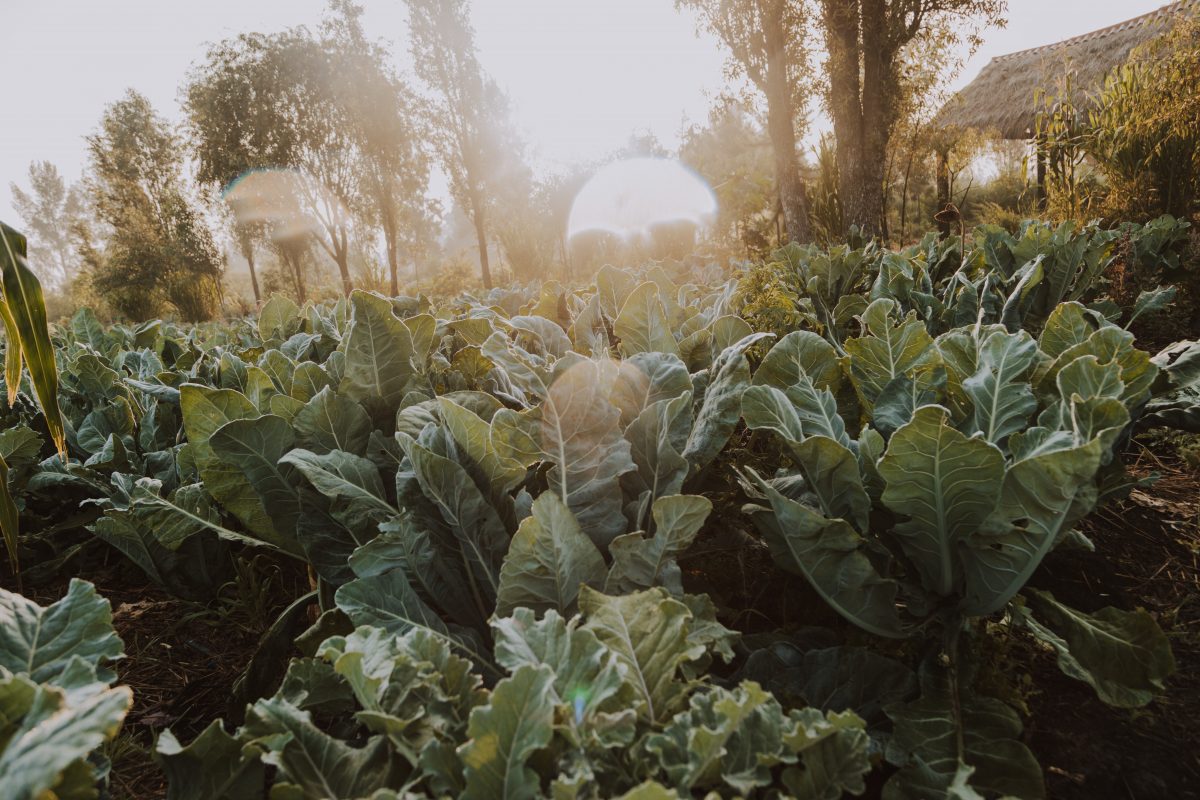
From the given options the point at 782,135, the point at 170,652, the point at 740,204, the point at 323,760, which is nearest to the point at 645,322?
the point at 323,760

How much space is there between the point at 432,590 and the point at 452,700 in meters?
0.37

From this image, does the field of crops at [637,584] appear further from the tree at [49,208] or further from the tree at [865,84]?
the tree at [49,208]

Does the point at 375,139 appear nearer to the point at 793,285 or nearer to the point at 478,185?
the point at 478,185

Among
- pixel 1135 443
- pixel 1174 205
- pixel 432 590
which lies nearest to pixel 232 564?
pixel 432 590

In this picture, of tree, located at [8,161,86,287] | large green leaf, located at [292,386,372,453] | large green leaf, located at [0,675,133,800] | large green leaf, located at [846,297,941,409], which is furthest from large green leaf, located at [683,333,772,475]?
tree, located at [8,161,86,287]

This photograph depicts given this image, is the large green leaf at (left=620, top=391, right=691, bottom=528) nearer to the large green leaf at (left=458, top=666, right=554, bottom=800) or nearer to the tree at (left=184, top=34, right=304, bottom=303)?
the large green leaf at (left=458, top=666, right=554, bottom=800)

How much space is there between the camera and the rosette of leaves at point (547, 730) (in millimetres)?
632

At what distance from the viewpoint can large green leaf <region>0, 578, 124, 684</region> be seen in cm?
78

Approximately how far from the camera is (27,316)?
33.9 inches

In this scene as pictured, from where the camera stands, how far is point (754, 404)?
1075mm

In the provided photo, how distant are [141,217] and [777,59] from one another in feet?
114

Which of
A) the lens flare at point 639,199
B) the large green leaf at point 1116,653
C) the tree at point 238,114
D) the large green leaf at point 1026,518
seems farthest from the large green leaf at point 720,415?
the tree at point 238,114

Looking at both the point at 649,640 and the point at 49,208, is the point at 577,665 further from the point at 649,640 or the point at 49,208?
the point at 49,208

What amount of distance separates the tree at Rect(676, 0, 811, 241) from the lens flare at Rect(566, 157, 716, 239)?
6377 millimetres
